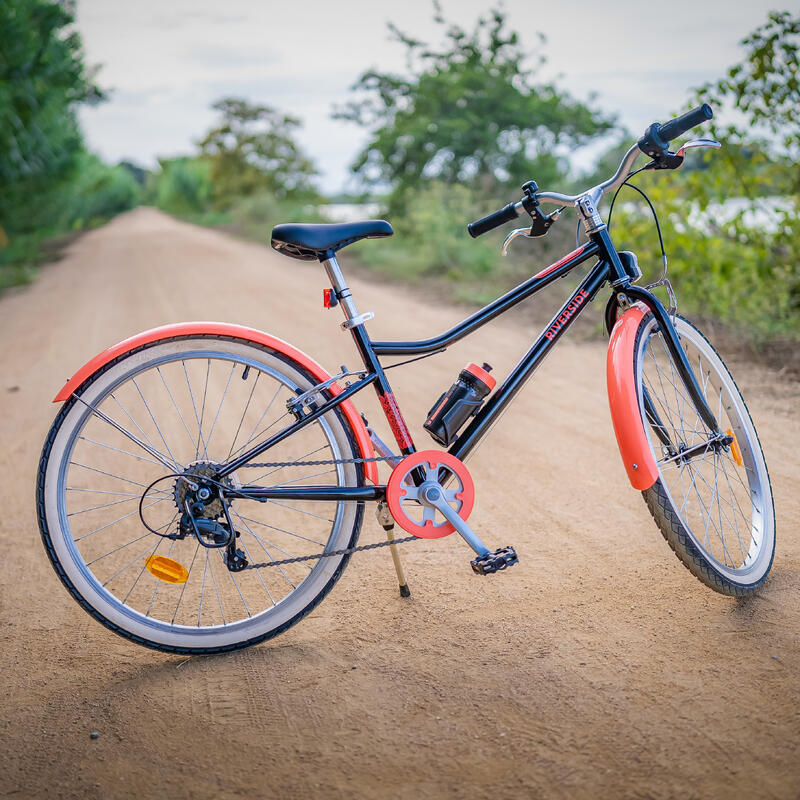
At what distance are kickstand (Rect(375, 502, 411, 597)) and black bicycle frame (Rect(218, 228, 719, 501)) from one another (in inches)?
3.0

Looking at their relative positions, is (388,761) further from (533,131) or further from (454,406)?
(533,131)

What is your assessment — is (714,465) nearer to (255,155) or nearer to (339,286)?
(339,286)

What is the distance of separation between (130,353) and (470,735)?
1.47 m

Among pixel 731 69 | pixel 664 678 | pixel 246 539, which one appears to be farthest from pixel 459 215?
pixel 664 678

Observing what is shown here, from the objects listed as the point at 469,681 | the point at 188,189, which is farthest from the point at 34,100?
the point at 188,189

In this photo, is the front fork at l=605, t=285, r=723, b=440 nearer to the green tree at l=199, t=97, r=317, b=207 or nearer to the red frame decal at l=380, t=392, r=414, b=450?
the red frame decal at l=380, t=392, r=414, b=450

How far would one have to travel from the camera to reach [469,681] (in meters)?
2.20

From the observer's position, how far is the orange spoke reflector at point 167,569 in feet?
7.51

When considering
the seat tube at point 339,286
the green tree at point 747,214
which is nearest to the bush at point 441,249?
the green tree at point 747,214

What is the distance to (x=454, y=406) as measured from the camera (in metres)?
2.38

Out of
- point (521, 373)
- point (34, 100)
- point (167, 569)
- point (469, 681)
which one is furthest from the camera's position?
point (34, 100)

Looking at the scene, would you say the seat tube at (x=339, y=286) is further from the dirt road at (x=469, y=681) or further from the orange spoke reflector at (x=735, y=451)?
the orange spoke reflector at (x=735, y=451)

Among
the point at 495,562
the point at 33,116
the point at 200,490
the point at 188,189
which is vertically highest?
the point at 188,189

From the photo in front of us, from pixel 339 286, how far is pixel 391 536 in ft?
2.77
